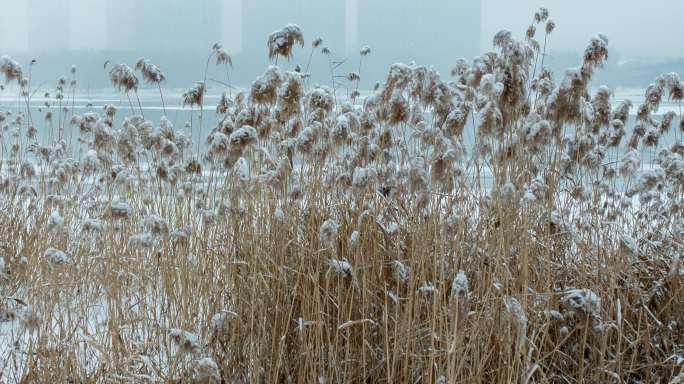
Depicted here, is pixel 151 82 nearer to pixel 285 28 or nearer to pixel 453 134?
pixel 285 28

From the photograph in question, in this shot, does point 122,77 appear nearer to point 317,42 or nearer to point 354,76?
point 317,42

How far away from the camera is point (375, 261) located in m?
1.71

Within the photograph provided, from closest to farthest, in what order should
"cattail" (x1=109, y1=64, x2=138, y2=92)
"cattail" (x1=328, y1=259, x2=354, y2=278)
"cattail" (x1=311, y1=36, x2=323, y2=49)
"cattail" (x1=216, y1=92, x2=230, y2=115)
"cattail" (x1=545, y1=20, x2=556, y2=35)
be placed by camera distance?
1. "cattail" (x1=328, y1=259, x2=354, y2=278)
2. "cattail" (x1=109, y1=64, x2=138, y2=92)
3. "cattail" (x1=216, y1=92, x2=230, y2=115)
4. "cattail" (x1=545, y1=20, x2=556, y2=35)
5. "cattail" (x1=311, y1=36, x2=323, y2=49)

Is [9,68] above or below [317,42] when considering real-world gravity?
below

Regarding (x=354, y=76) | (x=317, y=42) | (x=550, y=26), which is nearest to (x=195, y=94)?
(x=317, y=42)

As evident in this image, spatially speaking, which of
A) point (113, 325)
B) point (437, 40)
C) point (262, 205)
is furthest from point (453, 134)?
point (437, 40)

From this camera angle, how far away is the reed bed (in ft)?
4.89

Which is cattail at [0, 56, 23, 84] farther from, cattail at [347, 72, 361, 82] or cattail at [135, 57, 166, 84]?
cattail at [347, 72, 361, 82]

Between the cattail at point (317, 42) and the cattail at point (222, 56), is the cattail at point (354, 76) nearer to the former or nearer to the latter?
the cattail at point (317, 42)

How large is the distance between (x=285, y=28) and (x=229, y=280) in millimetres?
611

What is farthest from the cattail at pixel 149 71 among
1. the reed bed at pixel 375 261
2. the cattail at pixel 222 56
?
the cattail at pixel 222 56

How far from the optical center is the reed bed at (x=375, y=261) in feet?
4.89

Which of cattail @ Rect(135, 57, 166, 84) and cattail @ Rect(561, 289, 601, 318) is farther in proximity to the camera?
cattail @ Rect(135, 57, 166, 84)

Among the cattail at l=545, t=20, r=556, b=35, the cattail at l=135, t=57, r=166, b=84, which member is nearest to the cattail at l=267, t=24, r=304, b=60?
the cattail at l=135, t=57, r=166, b=84
